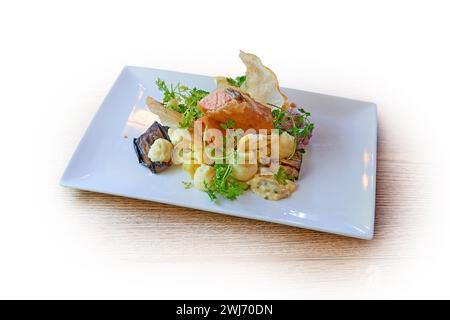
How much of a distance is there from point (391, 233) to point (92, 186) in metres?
1.50

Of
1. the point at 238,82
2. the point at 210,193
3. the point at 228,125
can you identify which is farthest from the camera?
the point at 238,82

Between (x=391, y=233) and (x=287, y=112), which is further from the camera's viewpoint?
(x=287, y=112)

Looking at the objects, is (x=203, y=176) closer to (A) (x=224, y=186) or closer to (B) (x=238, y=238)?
(A) (x=224, y=186)

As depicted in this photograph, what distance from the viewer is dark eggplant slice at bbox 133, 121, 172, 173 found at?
2.74 meters

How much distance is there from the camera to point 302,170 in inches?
109

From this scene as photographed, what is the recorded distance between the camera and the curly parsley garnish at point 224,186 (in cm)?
255

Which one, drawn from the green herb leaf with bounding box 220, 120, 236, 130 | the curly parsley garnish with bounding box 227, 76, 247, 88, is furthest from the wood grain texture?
the curly parsley garnish with bounding box 227, 76, 247, 88

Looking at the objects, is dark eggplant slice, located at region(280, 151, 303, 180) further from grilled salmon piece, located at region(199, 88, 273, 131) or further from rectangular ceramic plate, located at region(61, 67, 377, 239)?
grilled salmon piece, located at region(199, 88, 273, 131)

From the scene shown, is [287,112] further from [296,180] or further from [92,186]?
[92,186]

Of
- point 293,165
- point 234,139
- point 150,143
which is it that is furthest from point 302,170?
point 150,143

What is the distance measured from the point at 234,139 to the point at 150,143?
46 cm

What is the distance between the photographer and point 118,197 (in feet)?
9.07

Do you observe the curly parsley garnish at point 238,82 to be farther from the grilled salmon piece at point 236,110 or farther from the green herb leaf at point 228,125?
the green herb leaf at point 228,125

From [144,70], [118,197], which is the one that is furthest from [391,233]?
[144,70]
